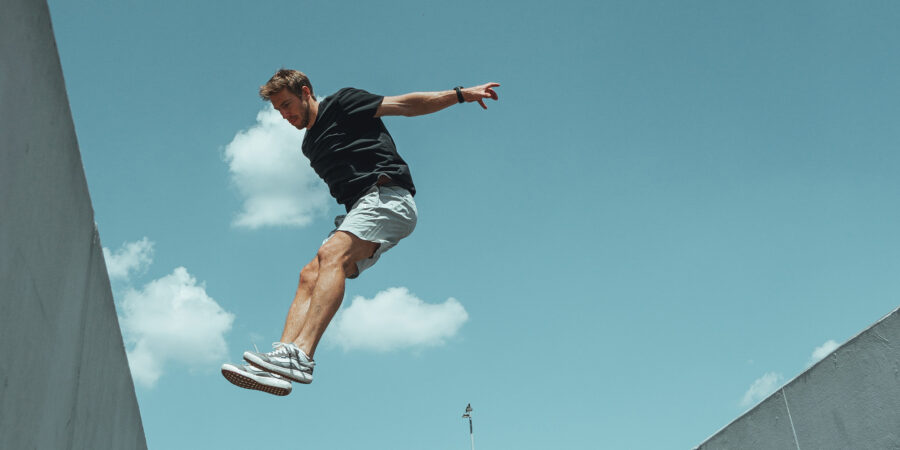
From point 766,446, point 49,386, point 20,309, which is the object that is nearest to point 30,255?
point 20,309

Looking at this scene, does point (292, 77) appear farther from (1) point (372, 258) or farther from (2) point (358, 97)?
(1) point (372, 258)

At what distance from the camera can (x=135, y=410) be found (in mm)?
4289

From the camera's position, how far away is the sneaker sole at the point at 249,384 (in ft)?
11.9

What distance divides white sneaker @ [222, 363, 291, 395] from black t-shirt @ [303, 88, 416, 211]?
124cm

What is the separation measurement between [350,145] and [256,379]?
59.9 inches

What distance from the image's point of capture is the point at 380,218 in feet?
14.2

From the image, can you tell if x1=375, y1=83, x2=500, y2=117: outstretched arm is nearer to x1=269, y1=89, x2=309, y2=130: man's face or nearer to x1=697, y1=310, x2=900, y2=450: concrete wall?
x1=269, y1=89, x2=309, y2=130: man's face

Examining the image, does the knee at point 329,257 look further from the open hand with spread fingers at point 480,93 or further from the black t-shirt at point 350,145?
the open hand with spread fingers at point 480,93

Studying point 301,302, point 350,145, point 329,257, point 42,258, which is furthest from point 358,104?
point 42,258

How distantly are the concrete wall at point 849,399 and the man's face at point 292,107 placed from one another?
4932mm

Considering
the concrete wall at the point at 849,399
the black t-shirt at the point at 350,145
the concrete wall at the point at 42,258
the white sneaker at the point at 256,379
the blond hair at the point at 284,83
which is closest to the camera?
the concrete wall at the point at 42,258

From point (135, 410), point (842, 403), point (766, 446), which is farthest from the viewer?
point (766, 446)

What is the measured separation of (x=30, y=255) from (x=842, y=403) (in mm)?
6416

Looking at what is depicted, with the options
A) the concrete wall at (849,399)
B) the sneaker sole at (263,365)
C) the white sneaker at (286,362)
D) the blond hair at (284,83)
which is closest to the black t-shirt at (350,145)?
the blond hair at (284,83)
